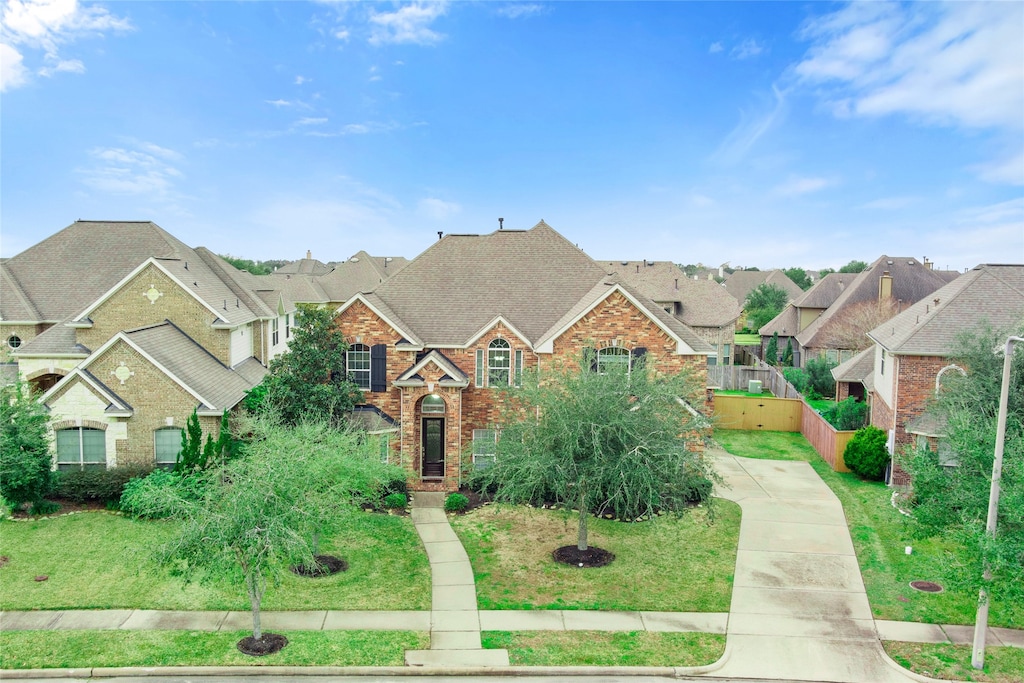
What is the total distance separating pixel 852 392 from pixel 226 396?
105ft

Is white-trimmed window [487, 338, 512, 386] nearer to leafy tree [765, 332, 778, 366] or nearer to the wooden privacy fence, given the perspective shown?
the wooden privacy fence

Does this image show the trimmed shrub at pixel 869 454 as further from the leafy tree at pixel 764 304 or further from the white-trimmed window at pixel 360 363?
the leafy tree at pixel 764 304

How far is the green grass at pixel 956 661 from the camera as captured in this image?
45.6ft

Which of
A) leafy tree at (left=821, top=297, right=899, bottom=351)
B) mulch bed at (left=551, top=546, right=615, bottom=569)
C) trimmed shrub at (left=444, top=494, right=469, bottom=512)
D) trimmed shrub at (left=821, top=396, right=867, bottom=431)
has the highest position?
leafy tree at (left=821, top=297, right=899, bottom=351)

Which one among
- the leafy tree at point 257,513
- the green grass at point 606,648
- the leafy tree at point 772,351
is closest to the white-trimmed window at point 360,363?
the leafy tree at point 257,513

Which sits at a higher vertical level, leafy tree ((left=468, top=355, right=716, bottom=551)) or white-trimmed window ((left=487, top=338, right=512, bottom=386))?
white-trimmed window ((left=487, top=338, right=512, bottom=386))

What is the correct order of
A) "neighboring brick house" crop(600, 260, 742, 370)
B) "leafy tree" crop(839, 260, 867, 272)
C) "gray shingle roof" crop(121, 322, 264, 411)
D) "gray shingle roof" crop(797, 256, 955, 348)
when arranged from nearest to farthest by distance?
"gray shingle roof" crop(121, 322, 264, 411)
"neighboring brick house" crop(600, 260, 742, 370)
"gray shingle roof" crop(797, 256, 955, 348)
"leafy tree" crop(839, 260, 867, 272)

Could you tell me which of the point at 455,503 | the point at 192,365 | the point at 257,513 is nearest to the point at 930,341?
the point at 455,503

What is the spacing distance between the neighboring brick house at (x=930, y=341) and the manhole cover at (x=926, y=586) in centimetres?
724

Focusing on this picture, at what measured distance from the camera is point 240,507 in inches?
542

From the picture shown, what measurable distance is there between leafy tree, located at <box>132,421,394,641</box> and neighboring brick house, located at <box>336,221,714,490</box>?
26.9ft

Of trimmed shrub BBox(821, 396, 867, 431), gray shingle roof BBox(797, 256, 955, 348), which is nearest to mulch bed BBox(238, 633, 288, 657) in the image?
A: trimmed shrub BBox(821, 396, 867, 431)

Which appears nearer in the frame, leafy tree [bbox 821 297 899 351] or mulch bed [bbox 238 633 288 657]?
mulch bed [bbox 238 633 288 657]

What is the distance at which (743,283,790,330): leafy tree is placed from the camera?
78000 millimetres
